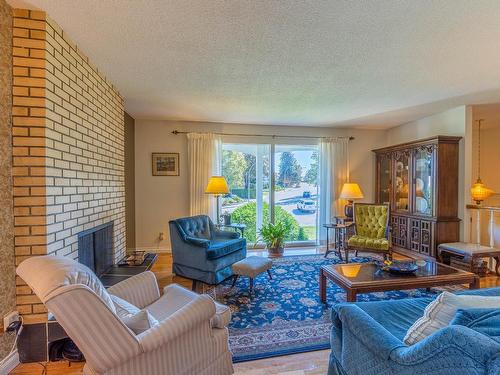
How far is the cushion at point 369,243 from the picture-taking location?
3.86 metres

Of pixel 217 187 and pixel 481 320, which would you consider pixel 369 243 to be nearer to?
pixel 217 187

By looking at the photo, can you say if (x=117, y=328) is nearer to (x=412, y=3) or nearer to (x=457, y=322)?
(x=457, y=322)

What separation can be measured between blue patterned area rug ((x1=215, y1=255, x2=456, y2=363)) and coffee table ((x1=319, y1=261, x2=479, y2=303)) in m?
0.39

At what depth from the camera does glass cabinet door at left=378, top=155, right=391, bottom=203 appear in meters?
5.18

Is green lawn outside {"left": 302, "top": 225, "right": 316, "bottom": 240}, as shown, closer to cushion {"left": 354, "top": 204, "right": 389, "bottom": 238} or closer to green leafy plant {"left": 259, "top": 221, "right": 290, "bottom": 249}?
green leafy plant {"left": 259, "top": 221, "right": 290, "bottom": 249}

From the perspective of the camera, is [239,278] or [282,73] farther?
[239,278]

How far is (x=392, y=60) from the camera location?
248 centimetres

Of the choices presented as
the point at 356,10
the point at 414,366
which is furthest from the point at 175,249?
the point at 356,10

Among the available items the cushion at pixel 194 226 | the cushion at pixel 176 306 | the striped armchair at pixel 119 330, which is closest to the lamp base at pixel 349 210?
the cushion at pixel 194 226

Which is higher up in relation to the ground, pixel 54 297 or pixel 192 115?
pixel 192 115

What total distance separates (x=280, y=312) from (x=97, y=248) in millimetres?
1959

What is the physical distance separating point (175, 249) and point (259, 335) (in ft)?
5.37

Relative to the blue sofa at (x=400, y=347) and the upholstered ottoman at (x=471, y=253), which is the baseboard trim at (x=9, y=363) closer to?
the blue sofa at (x=400, y=347)

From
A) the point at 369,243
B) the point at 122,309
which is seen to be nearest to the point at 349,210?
the point at 369,243
